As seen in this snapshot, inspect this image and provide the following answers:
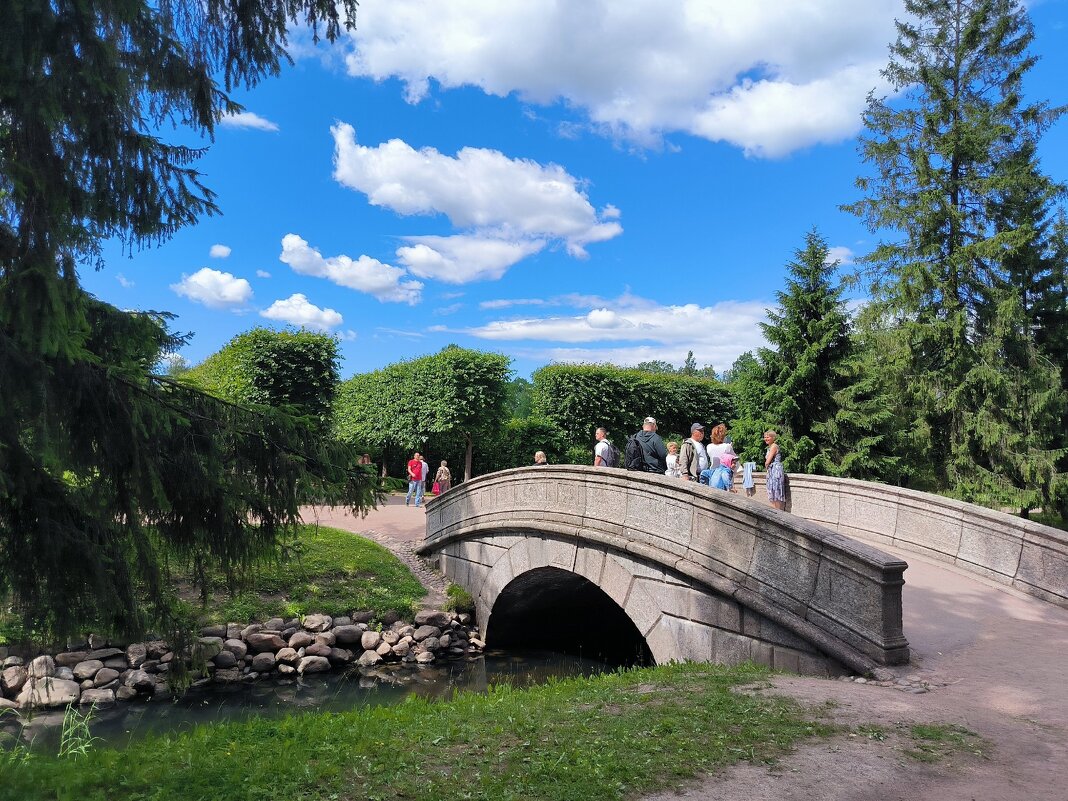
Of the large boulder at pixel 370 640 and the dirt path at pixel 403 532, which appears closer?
the large boulder at pixel 370 640

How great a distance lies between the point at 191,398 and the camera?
480cm

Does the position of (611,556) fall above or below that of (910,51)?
below

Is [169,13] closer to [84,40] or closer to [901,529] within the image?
[84,40]

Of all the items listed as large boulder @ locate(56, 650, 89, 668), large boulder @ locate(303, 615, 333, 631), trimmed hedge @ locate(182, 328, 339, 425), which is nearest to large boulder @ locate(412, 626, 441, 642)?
large boulder @ locate(303, 615, 333, 631)

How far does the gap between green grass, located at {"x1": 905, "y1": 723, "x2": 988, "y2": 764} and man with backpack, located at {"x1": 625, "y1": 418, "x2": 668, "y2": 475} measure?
606cm

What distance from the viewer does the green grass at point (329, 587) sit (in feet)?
41.1

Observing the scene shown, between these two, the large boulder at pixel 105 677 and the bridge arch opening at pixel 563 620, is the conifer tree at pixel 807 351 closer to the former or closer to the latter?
the bridge arch opening at pixel 563 620

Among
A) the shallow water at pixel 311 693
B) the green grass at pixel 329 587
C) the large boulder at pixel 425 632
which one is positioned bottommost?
the shallow water at pixel 311 693

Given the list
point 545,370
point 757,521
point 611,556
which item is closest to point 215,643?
point 611,556

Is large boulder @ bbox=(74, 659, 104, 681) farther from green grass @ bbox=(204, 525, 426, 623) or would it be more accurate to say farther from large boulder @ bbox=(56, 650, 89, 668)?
green grass @ bbox=(204, 525, 426, 623)

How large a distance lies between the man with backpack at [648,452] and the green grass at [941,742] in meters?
6.06

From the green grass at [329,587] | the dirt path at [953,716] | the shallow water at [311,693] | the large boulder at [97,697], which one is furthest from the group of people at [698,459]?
the large boulder at [97,697]

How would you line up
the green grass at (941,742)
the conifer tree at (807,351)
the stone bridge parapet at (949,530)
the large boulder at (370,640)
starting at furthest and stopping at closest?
the conifer tree at (807,351) → the large boulder at (370,640) → the stone bridge parapet at (949,530) → the green grass at (941,742)

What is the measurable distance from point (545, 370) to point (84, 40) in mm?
22401
